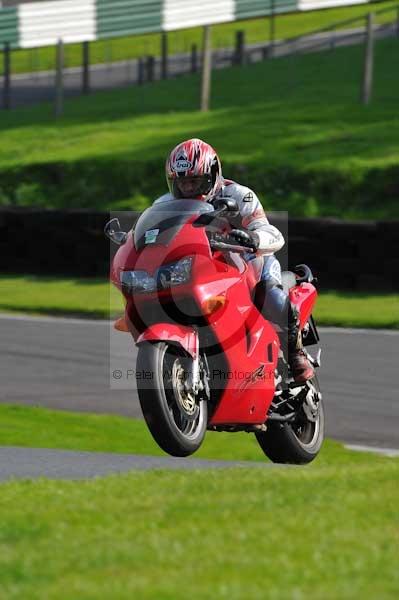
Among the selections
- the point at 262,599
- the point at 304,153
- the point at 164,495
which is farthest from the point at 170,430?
the point at 304,153

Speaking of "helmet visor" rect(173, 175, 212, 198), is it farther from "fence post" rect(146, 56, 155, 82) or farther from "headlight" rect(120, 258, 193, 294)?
"fence post" rect(146, 56, 155, 82)

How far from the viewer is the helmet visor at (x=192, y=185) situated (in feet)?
25.3

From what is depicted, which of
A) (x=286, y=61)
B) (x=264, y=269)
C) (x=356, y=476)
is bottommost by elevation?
(x=286, y=61)

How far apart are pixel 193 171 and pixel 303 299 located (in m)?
1.30

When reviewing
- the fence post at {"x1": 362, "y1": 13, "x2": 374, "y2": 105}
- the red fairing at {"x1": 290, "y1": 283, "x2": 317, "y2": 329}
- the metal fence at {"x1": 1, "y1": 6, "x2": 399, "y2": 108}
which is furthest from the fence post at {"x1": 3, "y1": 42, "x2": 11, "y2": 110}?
the red fairing at {"x1": 290, "y1": 283, "x2": 317, "y2": 329}

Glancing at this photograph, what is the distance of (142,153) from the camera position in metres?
24.1

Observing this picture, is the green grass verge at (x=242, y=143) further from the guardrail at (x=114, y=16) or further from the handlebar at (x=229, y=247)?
the handlebar at (x=229, y=247)

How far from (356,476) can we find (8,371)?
7.19 meters

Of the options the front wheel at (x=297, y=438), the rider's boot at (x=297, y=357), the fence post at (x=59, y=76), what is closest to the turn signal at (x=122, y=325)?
the rider's boot at (x=297, y=357)

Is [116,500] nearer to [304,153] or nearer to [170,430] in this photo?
[170,430]

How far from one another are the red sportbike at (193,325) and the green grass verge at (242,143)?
13.0 meters

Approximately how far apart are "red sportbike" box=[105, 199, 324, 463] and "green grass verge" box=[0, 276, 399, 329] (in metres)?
8.54

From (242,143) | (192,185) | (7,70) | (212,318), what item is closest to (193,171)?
(192,185)

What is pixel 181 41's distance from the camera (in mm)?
45000
